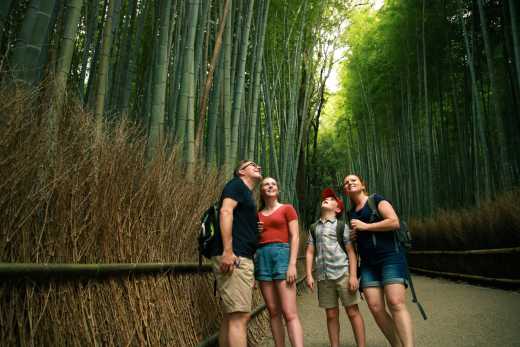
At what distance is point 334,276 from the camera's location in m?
2.82

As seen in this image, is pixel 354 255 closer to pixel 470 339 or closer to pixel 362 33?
pixel 470 339

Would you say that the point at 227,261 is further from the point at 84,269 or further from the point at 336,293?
the point at 336,293

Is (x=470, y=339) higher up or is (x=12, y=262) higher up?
(x=12, y=262)

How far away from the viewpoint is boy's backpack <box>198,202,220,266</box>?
7.00ft

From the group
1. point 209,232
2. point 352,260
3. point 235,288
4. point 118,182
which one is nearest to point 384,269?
point 352,260

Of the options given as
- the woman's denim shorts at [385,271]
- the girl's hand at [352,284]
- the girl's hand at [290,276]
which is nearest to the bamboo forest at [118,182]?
the girl's hand at [290,276]

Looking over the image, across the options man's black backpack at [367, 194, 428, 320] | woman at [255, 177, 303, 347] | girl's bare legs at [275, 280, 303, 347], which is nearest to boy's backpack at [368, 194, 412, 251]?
man's black backpack at [367, 194, 428, 320]

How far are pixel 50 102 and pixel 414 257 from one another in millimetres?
10581

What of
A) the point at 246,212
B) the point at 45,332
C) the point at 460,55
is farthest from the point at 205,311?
the point at 460,55

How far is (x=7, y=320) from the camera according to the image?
3.76ft

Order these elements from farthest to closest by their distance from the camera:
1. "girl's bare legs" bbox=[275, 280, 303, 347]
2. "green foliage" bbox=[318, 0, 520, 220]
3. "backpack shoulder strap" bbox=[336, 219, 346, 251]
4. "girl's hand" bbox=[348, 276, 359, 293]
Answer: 1. "green foliage" bbox=[318, 0, 520, 220]
2. "backpack shoulder strap" bbox=[336, 219, 346, 251]
3. "girl's hand" bbox=[348, 276, 359, 293]
4. "girl's bare legs" bbox=[275, 280, 303, 347]

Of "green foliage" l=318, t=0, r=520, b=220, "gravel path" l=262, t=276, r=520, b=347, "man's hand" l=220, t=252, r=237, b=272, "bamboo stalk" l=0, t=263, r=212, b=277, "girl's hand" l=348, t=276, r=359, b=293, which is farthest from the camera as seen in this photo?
"green foliage" l=318, t=0, r=520, b=220

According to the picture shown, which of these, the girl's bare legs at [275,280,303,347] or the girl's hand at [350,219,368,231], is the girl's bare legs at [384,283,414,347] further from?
the girl's bare legs at [275,280,303,347]

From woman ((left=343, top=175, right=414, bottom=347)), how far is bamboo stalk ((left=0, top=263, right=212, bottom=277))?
105cm
